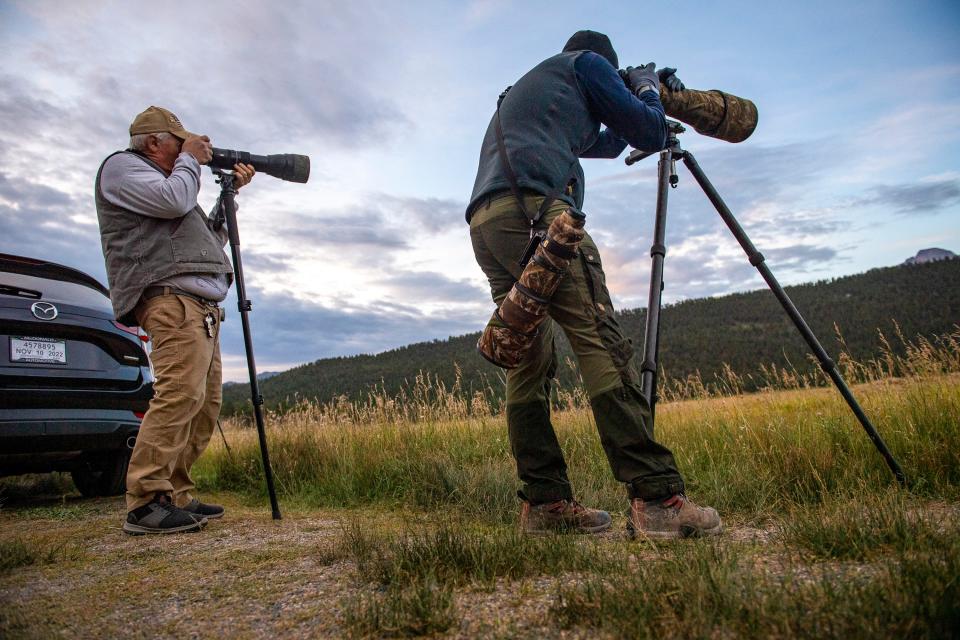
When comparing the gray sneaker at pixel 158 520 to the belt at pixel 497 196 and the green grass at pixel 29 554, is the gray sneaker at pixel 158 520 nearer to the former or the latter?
the green grass at pixel 29 554

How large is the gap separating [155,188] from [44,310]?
1.45m

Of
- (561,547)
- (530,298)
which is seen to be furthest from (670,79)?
(561,547)

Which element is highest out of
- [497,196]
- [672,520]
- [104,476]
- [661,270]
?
[497,196]

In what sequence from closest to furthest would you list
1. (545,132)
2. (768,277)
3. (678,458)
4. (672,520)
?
(672,520) → (545,132) → (768,277) → (678,458)

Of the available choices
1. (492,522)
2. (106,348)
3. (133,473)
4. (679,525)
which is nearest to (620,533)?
(679,525)

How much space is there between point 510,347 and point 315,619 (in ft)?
4.10

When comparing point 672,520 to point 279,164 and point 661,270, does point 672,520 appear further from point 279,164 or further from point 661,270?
point 279,164

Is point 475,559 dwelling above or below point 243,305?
below

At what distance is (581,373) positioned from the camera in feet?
8.36

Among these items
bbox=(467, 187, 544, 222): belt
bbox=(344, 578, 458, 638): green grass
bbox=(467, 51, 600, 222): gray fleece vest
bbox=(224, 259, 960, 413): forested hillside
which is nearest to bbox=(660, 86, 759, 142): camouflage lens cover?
bbox=(467, 51, 600, 222): gray fleece vest

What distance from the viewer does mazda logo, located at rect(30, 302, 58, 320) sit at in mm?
3725

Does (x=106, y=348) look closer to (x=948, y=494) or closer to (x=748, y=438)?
(x=748, y=438)

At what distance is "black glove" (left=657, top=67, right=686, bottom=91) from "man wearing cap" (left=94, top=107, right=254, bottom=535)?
2.64 meters

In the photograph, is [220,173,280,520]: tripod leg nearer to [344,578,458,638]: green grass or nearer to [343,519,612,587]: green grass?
[343,519,612,587]: green grass
